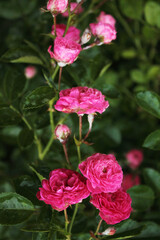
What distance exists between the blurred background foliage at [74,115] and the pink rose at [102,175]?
14cm

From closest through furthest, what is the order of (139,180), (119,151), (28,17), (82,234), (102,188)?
(102,188), (82,234), (139,180), (28,17), (119,151)

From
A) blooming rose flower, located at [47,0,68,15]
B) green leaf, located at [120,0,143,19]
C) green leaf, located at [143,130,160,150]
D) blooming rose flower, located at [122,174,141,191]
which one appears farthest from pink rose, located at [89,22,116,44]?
blooming rose flower, located at [122,174,141,191]

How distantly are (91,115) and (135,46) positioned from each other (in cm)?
101

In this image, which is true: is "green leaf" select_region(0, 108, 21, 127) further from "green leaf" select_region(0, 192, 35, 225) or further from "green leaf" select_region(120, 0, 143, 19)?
"green leaf" select_region(120, 0, 143, 19)

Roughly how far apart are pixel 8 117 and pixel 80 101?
287mm

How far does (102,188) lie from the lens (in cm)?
67

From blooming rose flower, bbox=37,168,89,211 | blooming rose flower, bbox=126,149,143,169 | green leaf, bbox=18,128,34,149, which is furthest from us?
blooming rose flower, bbox=126,149,143,169

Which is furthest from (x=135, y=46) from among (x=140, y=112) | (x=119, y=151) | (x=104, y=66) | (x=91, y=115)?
(x=91, y=115)

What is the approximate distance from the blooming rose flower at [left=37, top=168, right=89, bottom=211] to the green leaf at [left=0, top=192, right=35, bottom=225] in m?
0.09

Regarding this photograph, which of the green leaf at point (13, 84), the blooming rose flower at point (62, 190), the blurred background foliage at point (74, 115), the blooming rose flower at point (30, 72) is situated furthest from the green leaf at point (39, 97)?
the blooming rose flower at point (30, 72)

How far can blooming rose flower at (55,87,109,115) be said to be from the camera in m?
0.71

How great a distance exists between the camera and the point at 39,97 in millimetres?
753

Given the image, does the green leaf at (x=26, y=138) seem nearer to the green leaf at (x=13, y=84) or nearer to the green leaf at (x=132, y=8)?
the green leaf at (x=13, y=84)

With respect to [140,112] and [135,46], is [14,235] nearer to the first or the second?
[140,112]
